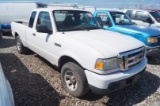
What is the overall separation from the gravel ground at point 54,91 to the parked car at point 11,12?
20.8ft

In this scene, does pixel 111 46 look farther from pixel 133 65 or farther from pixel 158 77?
pixel 158 77

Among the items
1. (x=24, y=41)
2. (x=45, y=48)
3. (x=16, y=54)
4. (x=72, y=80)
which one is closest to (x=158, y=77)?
(x=72, y=80)

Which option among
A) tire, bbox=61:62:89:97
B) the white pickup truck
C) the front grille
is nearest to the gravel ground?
tire, bbox=61:62:89:97

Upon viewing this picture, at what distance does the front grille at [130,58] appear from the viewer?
11.0 feet

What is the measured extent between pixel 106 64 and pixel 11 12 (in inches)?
392

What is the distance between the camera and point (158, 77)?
5027mm

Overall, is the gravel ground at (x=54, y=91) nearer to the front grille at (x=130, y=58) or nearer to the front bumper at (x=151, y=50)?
the front bumper at (x=151, y=50)

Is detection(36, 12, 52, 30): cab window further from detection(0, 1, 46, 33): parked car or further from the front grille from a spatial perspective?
detection(0, 1, 46, 33): parked car

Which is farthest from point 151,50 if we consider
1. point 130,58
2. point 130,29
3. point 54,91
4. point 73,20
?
point 54,91

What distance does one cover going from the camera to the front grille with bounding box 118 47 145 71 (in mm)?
3354

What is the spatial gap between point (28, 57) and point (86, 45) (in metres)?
3.77

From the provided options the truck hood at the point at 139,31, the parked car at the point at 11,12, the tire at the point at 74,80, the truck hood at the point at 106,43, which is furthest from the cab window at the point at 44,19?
the parked car at the point at 11,12

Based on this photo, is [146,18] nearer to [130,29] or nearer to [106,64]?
[130,29]

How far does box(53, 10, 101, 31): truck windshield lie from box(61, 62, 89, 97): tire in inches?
44.6
